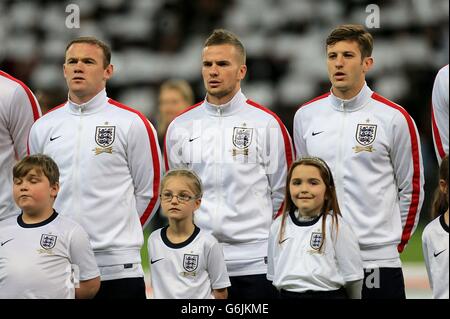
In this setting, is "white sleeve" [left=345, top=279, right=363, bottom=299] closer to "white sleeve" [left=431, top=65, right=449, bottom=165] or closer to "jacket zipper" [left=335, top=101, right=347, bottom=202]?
"jacket zipper" [left=335, top=101, right=347, bottom=202]

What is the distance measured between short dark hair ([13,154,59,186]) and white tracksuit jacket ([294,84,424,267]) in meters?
1.32

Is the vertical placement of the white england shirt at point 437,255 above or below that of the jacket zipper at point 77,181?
below

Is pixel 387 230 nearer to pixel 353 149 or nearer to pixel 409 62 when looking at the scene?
pixel 353 149

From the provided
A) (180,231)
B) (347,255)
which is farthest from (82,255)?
(347,255)

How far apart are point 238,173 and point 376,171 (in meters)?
0.69

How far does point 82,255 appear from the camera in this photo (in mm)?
4445

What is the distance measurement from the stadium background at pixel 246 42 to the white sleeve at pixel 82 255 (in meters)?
7.24

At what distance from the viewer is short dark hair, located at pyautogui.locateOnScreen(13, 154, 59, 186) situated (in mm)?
4375

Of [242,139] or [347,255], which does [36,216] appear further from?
[347,255]

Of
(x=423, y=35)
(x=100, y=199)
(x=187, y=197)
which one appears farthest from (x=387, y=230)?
(x=423, y=35)

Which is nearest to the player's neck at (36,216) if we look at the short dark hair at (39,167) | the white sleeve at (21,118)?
the short dark hair at (39,167)

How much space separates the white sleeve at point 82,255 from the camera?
14.5ft

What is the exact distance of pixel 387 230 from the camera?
4.85 m

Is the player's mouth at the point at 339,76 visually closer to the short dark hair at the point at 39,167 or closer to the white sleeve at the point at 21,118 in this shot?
the short dark hair at the point at 39,167
